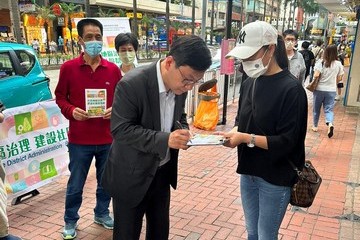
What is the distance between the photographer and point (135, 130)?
1.77 meters

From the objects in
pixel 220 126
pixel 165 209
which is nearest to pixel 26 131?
pixel 165 209

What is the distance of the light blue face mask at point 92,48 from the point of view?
285cm

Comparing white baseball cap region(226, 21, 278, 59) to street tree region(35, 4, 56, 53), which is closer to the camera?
white baseball cap region(226, 21, 278, 59)

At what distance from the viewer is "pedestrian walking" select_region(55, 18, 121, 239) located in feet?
9.35

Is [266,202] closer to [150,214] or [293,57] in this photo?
[150,214]

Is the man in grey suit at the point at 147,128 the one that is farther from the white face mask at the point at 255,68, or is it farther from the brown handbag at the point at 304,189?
the brown handbag at the point at 304,189

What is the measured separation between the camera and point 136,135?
1.76 m

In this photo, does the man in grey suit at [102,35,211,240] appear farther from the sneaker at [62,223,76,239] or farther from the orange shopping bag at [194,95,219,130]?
the orange shopping bag at [194,95,219,130]

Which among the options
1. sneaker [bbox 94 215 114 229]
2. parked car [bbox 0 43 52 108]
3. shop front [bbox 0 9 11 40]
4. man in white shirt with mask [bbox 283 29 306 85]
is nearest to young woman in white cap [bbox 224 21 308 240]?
sneaker [bbox 94 215 114 229]

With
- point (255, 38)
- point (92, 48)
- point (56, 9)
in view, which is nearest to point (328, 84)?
point (92, 48)

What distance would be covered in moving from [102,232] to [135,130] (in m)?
1.84

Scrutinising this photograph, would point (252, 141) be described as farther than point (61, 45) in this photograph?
No

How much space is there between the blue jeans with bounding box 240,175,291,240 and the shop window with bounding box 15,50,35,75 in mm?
6247

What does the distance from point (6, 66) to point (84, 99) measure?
5.07 meters
